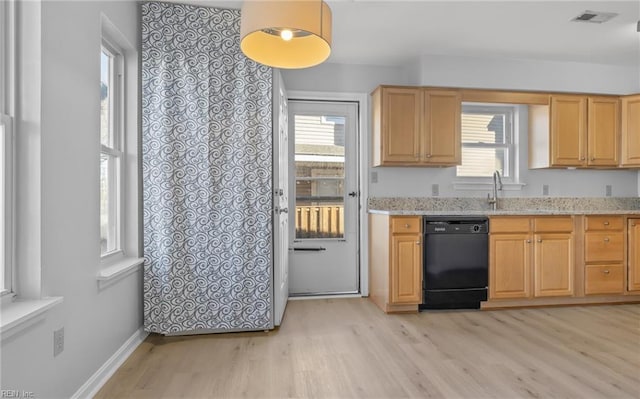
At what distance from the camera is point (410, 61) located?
4.08 metres

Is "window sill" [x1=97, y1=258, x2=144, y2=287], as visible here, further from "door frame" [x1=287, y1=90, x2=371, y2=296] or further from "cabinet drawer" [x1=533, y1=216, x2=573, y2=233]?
"cabinet drawer" [x1=533, y1=216, x2=573, y2=233]

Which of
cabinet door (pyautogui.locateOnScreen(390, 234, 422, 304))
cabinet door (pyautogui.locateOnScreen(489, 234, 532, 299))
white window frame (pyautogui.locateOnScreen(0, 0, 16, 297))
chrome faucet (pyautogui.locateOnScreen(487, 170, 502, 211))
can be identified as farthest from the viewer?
chrome faucet (pyautogui.locateOnScreen(487, 170, 502, 211))

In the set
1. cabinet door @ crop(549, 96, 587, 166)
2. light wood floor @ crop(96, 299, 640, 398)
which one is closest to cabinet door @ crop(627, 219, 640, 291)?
light wood floor @ crop(96, 299, 640, 398)

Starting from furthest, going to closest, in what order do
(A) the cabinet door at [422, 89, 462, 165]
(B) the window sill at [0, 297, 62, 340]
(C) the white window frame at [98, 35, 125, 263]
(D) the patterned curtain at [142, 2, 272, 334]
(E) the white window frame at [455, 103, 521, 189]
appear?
(E) the white window frame at [455, 103, 521, 189]
(A) the cabinet door at [422, 89, 462, 165]
(D) the patterned curtain at [142, 2, 272, 334]
(C) the white window frame at [98, 35, 125, 263]
(B) the window sill at [0, 297, 62, 340]

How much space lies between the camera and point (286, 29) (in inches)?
61.2

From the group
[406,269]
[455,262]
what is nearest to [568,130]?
[455,262]

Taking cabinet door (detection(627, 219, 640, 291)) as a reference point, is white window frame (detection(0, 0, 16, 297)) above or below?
above

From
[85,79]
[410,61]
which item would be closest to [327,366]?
[85,79]

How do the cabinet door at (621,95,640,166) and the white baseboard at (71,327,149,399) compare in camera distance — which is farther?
the cabinet door at (621,95,640,166)

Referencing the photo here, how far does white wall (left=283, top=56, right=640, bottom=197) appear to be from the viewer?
4.02 metres

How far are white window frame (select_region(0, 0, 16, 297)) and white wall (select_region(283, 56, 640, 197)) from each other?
2.69 m

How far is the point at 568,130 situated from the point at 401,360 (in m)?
3.22

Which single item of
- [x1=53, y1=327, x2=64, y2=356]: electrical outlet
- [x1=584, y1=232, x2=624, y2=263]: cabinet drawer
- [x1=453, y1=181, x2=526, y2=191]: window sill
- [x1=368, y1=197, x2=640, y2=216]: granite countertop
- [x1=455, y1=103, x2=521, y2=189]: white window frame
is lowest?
[x1=53, y1=327, x2=64, y2=356]: electrical outlet

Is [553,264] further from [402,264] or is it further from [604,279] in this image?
[402,264]
